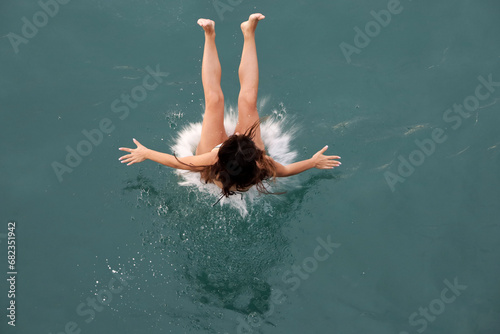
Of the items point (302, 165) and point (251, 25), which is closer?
point (302, 165)

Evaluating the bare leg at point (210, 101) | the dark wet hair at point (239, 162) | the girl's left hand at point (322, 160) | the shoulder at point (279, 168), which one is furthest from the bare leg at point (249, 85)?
the dark wet hair at point (239, 162)

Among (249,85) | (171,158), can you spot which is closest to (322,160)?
(249,85)

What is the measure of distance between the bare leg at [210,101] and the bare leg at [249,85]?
0.70 feet

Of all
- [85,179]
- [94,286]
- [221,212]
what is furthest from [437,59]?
[94,286]

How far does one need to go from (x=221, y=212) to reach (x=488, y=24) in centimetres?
392

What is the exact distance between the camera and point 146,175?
5320mm

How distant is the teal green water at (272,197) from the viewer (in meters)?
5.09

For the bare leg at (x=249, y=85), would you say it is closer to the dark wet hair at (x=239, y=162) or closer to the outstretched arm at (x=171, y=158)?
the outstretched arm at (x=171, y=158)

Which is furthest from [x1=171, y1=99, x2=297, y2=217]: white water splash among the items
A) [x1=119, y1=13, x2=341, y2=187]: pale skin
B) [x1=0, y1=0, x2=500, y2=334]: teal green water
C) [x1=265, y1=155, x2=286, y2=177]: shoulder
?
[x1=265, y1=155, x2=286, y2=177]: shoulder

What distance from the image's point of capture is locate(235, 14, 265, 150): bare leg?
4.78 m

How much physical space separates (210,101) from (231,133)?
800 mm

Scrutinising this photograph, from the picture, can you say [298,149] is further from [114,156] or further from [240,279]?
[114,156]

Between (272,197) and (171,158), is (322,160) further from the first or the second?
(171,158)

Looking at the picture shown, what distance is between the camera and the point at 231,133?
5.45 metres
